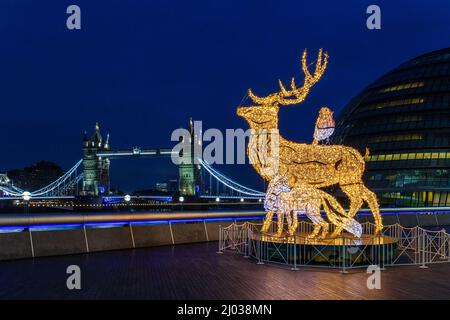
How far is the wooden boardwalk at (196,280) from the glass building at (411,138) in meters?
32.8

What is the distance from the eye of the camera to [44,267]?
13094 millimetres

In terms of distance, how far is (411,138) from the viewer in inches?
1773

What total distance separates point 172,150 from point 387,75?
4615cm

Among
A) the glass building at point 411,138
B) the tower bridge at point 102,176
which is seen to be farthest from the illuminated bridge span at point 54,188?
the glass building at point 411,138

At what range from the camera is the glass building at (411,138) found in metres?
44.1

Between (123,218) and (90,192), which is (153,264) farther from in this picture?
(90,192)

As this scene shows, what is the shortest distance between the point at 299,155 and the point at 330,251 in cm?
336

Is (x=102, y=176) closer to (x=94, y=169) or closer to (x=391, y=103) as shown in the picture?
(x=94, y=169)

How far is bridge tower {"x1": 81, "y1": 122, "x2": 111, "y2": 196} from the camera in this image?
90125 mm

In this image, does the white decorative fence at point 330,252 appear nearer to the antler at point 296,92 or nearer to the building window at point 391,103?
the antler at point 296,92

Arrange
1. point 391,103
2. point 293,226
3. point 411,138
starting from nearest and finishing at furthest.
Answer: point 293,226, point 411,138, point 391,103

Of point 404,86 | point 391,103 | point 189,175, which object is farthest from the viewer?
point 189,175

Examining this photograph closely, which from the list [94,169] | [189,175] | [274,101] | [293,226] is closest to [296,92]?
[274,101]

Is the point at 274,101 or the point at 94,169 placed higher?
the point at 274,101
